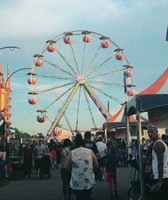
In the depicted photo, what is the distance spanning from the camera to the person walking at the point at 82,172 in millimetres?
7641

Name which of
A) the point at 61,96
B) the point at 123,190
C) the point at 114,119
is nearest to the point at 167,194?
the point at 123,190

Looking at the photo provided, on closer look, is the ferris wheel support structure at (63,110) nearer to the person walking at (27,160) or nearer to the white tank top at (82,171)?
the person walking at (27,160)

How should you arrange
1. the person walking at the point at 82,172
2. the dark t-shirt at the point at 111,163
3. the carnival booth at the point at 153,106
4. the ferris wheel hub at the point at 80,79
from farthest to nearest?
the ferris wheel hub at the point at 80,79 → the dark t-shirt at the point at 111,163 → the carnival booth at the point at 153,106 → the person walking at the point at 82,172

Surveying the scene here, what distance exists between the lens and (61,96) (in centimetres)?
5500

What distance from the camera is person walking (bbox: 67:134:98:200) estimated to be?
7641mm

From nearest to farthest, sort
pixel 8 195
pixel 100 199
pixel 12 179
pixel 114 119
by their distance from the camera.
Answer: pixel 100 199 < pixel 8 195 < pixel 12 179 < pixel 114 119

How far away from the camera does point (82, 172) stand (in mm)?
7680

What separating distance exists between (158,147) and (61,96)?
4756 centimetres

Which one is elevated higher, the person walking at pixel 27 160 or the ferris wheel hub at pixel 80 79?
the ferris wheel hub at pixel 80 79

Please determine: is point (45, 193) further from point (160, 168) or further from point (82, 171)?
point (160, 168)

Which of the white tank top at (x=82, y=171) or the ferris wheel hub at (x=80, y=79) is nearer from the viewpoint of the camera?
the white tank top at (x=82, y=171)

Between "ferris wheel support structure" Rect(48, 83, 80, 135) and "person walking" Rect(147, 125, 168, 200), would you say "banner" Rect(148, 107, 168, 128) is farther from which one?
"ferris wheel support structure" Rect(48, 83, 80, 135)

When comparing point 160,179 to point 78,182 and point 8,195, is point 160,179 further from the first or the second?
point 8,195

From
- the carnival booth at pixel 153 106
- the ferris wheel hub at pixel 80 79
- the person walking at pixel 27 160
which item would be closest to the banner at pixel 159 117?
the carnival booth at pixel 153 106
